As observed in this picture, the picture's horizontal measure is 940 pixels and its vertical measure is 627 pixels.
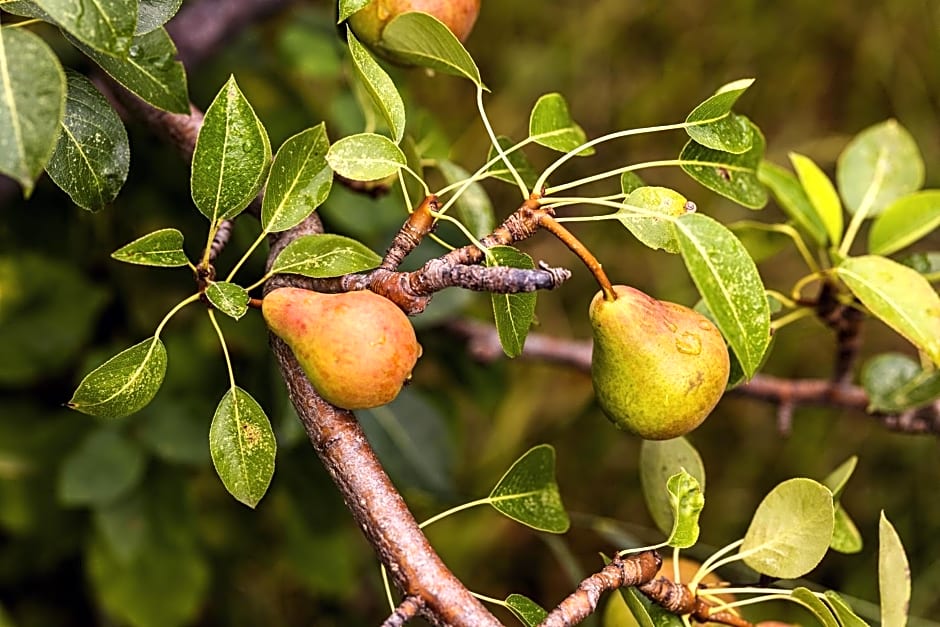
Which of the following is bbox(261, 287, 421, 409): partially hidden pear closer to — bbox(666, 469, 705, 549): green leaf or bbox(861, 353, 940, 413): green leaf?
bbox(666, 469, 705, 549): green leaf

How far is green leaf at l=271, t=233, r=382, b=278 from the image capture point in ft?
1.30

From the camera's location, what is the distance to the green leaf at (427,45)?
1.34 ft

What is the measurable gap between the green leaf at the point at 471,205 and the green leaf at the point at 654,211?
150 mm

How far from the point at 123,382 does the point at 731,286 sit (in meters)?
0.24

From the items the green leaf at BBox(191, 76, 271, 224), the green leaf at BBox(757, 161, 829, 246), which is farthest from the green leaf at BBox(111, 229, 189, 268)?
the green leaf at BBox(757, 161, 829, 246)

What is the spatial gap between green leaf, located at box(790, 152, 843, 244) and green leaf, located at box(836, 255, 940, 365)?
0.11 metres

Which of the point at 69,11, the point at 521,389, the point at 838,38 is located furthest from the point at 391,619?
the point at 838,38

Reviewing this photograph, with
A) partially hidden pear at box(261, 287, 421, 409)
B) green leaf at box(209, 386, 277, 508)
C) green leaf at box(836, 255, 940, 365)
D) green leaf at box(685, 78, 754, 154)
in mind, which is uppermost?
green leaf at box(685, 78, 754, 154)

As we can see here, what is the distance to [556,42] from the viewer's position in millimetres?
1424

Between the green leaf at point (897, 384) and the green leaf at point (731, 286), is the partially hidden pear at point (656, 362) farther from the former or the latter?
the green leaf at point (897, 384)

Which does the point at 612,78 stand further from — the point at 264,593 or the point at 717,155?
the point at 717,155

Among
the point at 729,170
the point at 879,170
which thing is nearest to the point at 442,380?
the point at 879,170

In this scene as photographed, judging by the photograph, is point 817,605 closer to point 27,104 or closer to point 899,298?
point 899,298

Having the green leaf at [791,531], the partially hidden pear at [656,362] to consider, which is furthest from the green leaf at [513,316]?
the green leaf at [791,531]
